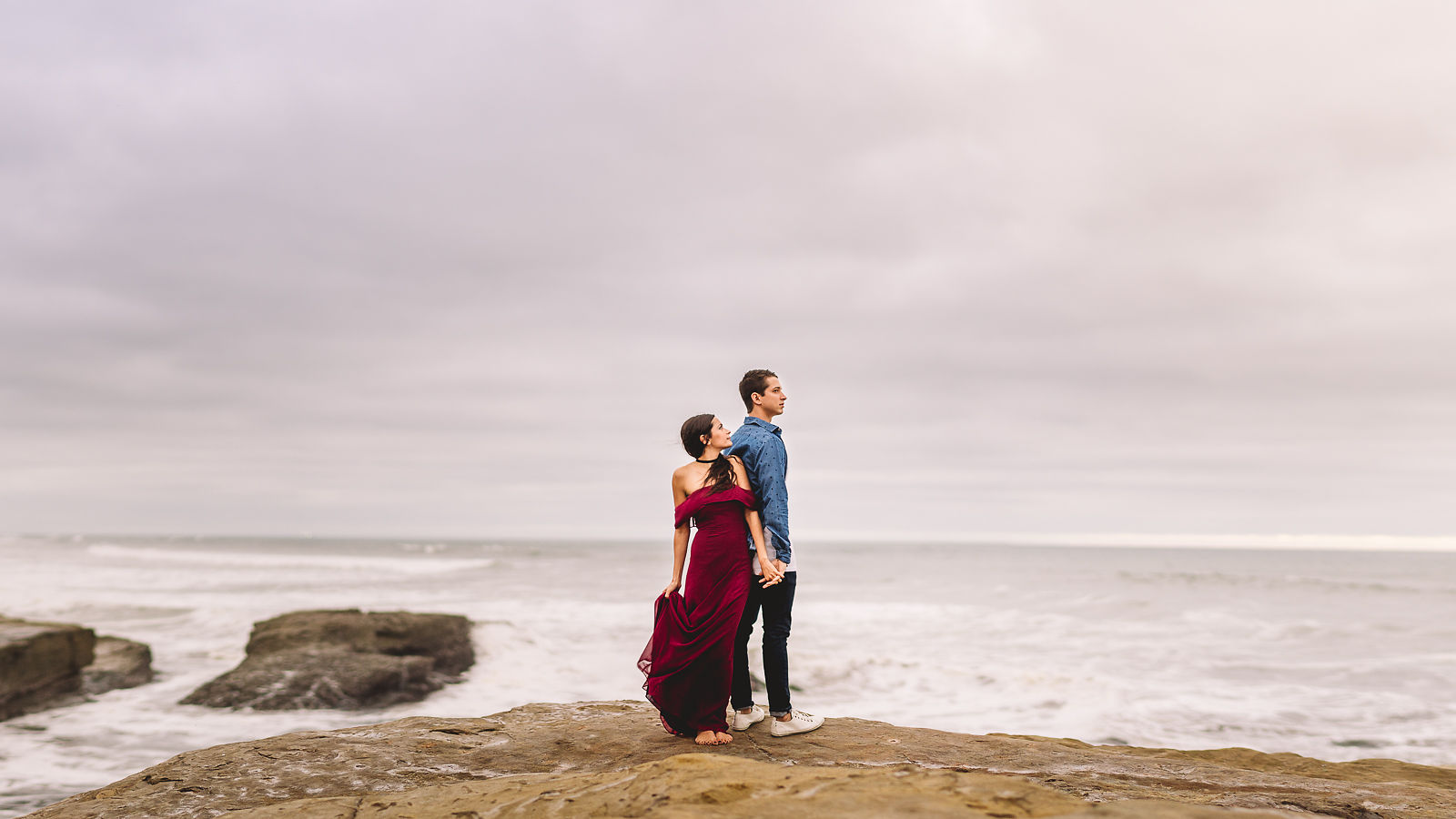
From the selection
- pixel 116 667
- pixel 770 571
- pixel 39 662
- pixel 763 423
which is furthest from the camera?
pixel 116 667

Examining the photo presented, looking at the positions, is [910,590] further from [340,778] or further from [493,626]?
[340,778]

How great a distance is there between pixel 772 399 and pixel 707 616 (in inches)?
55.8

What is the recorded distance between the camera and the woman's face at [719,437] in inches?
204

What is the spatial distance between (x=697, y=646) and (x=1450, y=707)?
38.1 feet

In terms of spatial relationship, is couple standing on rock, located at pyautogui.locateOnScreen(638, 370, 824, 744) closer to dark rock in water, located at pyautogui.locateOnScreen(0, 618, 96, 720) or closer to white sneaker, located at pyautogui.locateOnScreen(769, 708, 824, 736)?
white sneaker, located at pyautogui.locateOnScreen(769, 708, 824, 736)

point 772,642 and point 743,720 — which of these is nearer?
point 772,642

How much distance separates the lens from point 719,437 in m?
5.21

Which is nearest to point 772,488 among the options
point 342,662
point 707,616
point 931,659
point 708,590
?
point 708,590

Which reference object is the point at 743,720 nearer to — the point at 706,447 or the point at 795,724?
the point at 795,724

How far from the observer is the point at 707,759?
10.4 ft

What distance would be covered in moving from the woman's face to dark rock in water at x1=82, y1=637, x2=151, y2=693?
419 inches

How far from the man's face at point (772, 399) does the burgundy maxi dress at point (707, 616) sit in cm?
55

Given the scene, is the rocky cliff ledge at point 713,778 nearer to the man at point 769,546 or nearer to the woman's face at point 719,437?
the man at point 769,546

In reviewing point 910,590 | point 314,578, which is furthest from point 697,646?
point 314,578
